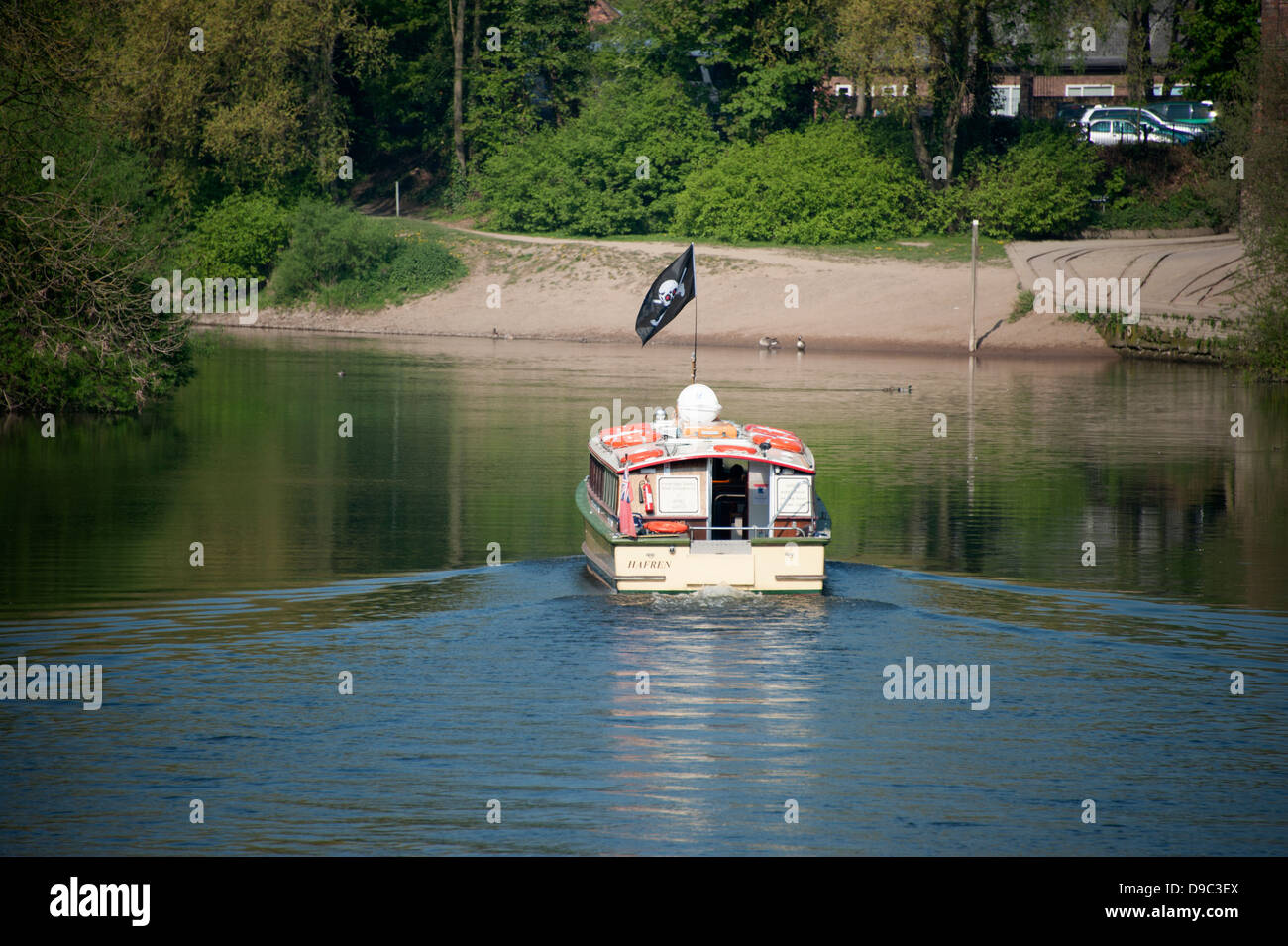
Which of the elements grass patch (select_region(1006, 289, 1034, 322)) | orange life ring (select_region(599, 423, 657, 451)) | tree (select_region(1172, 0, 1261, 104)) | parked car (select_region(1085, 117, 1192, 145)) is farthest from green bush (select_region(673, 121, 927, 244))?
orange life ring (select_region(599, 423, 657, 451))

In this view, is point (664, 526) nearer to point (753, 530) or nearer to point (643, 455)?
point (643, 455)

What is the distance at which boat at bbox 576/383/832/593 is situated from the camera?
85.1 ft

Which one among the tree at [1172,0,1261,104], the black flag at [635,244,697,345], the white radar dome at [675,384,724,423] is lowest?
the white radar dome at [675,384,724,423]

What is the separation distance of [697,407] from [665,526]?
2.73 meters

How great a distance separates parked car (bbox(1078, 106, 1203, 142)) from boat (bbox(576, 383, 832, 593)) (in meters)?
65.2

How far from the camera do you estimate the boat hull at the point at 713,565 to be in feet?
84.9

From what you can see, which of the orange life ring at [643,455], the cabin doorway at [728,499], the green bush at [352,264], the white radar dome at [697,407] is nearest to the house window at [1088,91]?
the green bush at [352,264]

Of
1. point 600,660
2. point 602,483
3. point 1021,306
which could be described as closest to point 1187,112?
point 1021,306

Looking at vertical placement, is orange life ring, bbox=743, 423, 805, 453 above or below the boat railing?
above

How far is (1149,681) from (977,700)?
2.58 m

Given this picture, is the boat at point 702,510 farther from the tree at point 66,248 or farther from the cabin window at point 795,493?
the tree at point 66,248

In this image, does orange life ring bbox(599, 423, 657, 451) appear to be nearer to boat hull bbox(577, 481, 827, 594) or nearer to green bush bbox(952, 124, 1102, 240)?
boat hull bbox(577, 481, 827, 594)
